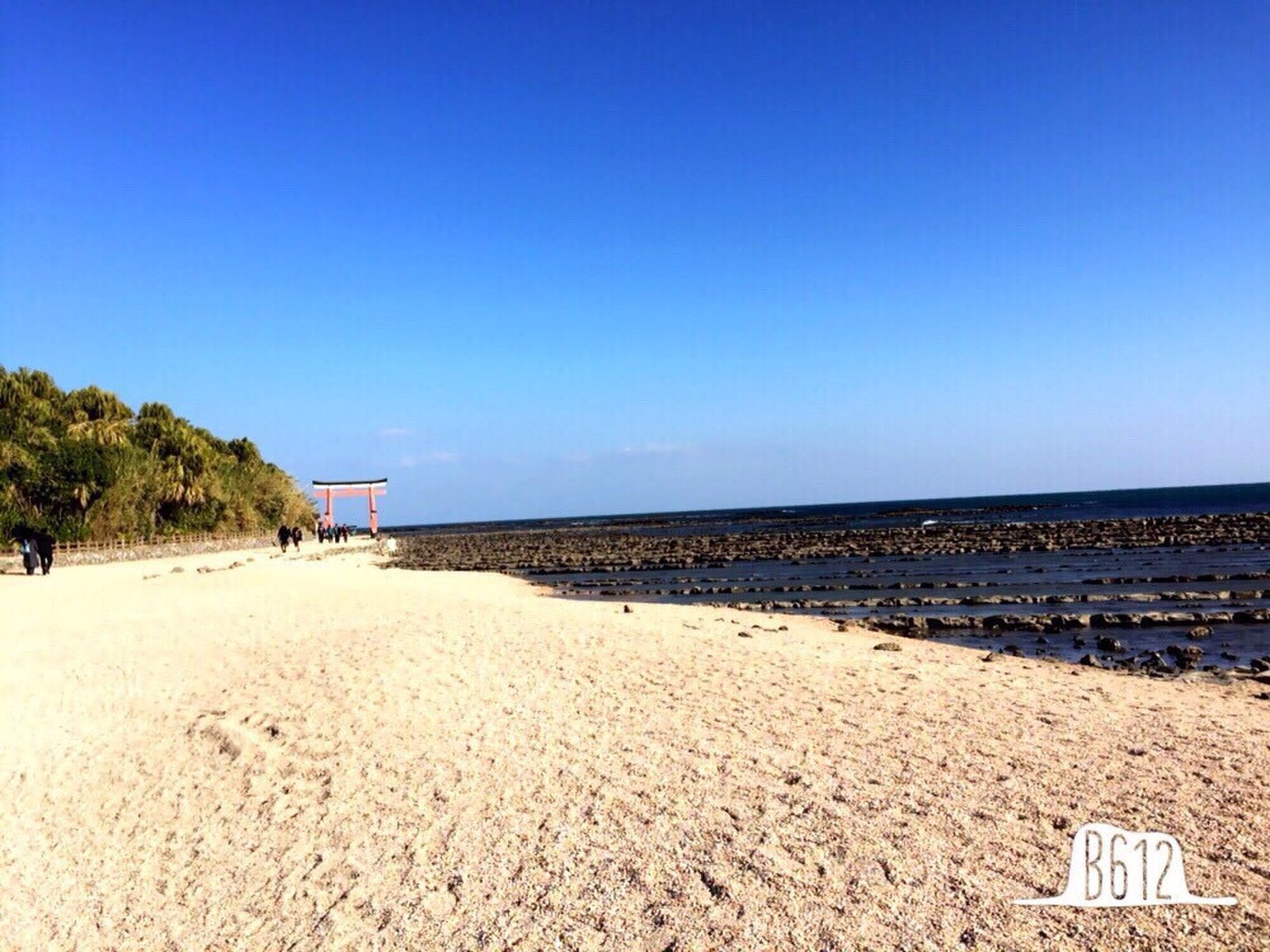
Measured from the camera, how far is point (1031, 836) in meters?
5.45

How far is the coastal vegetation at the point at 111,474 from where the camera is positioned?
1427 inches

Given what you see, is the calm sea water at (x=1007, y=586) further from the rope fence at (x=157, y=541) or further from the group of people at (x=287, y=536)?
the rope fence at (x=157, y=541)

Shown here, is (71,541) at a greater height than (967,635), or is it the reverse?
(71,541)

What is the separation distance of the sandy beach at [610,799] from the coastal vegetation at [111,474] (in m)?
29.6

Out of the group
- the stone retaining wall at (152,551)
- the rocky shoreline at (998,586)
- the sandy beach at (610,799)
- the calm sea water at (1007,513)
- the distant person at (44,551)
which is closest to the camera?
the sandy beach at (610,799)

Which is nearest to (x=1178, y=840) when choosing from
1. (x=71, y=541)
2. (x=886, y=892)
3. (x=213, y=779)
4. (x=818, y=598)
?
(x=886, y=892)

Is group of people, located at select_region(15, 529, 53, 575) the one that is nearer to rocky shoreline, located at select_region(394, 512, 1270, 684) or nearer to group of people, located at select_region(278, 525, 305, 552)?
group of people, located at select_region(278, 525, 305, 552)

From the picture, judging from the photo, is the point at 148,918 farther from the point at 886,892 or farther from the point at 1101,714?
the point at 1101,714

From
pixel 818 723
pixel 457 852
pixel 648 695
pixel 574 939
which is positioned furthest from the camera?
pixel 648 695

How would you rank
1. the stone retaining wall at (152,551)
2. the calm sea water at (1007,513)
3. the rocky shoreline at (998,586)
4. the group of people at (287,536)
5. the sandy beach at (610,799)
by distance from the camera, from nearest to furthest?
the sandy beach at (610,799) → the rocky shoreline at (998,586) → the stone retaining wall at (152,551) → the group of people at (287,536) → the calm sea water at (1007,513)

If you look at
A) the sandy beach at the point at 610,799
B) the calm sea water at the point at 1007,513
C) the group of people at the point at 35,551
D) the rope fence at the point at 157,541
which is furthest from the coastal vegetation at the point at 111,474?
the calm sea water at the point at 1007,513

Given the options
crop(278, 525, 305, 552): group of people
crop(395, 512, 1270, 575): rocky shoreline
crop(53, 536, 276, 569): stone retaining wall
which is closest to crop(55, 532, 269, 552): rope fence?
crop(53, 536, 276, 569): stone retaining wall

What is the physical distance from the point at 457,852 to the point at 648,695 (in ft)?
13.2

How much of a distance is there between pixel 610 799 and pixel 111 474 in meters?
41.2
